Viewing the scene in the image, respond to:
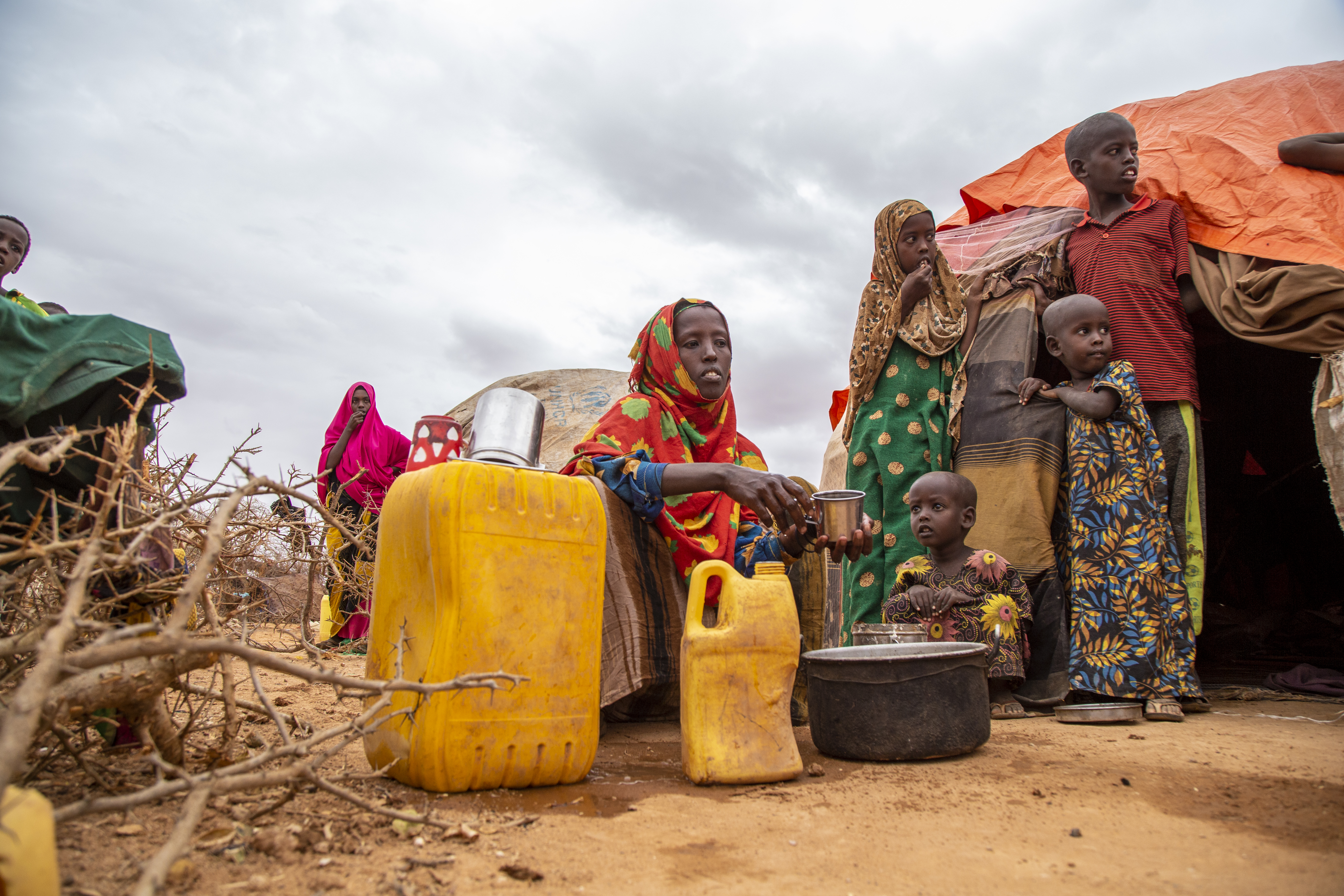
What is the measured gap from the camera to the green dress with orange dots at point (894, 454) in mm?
3807

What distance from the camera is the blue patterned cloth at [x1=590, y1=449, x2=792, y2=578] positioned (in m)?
2.63

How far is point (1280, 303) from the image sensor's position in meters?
3.14

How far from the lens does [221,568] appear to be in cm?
227

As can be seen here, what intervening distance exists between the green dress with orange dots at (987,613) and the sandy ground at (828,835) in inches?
32.6

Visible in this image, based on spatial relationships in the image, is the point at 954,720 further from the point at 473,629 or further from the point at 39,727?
the point at 39,727

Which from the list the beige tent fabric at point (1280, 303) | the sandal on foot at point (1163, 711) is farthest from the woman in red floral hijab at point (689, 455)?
the beige tent fabric at point (1280, 303)

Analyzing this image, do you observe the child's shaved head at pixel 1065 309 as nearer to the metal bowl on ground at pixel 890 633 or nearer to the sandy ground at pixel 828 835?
the metal bowl on ground at pixel 890 633

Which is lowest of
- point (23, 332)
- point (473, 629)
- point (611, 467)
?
point (473, 629)

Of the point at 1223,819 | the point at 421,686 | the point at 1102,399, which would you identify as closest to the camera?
the point at 421,686

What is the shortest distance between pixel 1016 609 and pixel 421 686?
2579 millimetres

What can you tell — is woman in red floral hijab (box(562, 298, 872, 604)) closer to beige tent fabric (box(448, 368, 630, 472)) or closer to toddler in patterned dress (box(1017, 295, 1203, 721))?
toddler in patterned dress (box(1017, 295, 1203, 721))

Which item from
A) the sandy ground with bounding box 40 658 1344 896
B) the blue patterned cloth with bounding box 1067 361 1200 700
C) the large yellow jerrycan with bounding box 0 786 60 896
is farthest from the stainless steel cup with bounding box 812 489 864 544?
the large yellow jerrycan with bounding box 0 786 60 896

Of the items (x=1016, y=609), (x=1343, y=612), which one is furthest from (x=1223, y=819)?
(x=1343, y=612)

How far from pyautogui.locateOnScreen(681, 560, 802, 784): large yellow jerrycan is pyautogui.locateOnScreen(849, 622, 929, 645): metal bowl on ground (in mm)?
782
